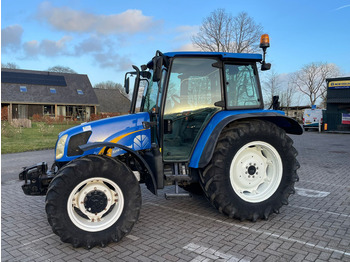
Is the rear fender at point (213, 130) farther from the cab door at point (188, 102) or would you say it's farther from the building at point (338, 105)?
the building at point (338, 105)

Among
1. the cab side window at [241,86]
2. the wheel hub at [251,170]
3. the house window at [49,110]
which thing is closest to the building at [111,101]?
the house window at [49,110]

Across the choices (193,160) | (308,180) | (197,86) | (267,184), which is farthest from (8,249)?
(308,180)

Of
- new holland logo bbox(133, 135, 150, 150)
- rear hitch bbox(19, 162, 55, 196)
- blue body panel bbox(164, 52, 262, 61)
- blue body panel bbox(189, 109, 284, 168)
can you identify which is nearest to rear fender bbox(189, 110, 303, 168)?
blue body panel bbox(189, 109, 284, 168)

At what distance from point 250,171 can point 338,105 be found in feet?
81.3

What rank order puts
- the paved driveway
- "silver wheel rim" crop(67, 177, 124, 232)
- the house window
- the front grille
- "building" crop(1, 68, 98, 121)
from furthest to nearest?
the house window, "building" crop(1, 68, 98, 121), the front grille, "silver wheel rim" crop(67, 177, 124, 232), the paved driveway

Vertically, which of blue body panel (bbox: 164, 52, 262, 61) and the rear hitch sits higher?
blue body panel (bbox: 164, 52, 262, 61)

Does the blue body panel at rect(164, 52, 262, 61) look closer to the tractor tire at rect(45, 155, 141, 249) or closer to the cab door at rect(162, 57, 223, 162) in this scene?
the cab door at rect(162, 57, 223, 162)

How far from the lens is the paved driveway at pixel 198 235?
339 cm

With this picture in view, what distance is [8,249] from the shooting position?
359cm

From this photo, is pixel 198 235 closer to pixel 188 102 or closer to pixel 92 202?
pixel 92 202

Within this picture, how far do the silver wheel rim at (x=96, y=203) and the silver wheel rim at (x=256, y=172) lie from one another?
5.64ft

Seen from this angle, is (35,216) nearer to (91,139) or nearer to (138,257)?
(91,139)

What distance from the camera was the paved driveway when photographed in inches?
133

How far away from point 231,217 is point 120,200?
164 cm
